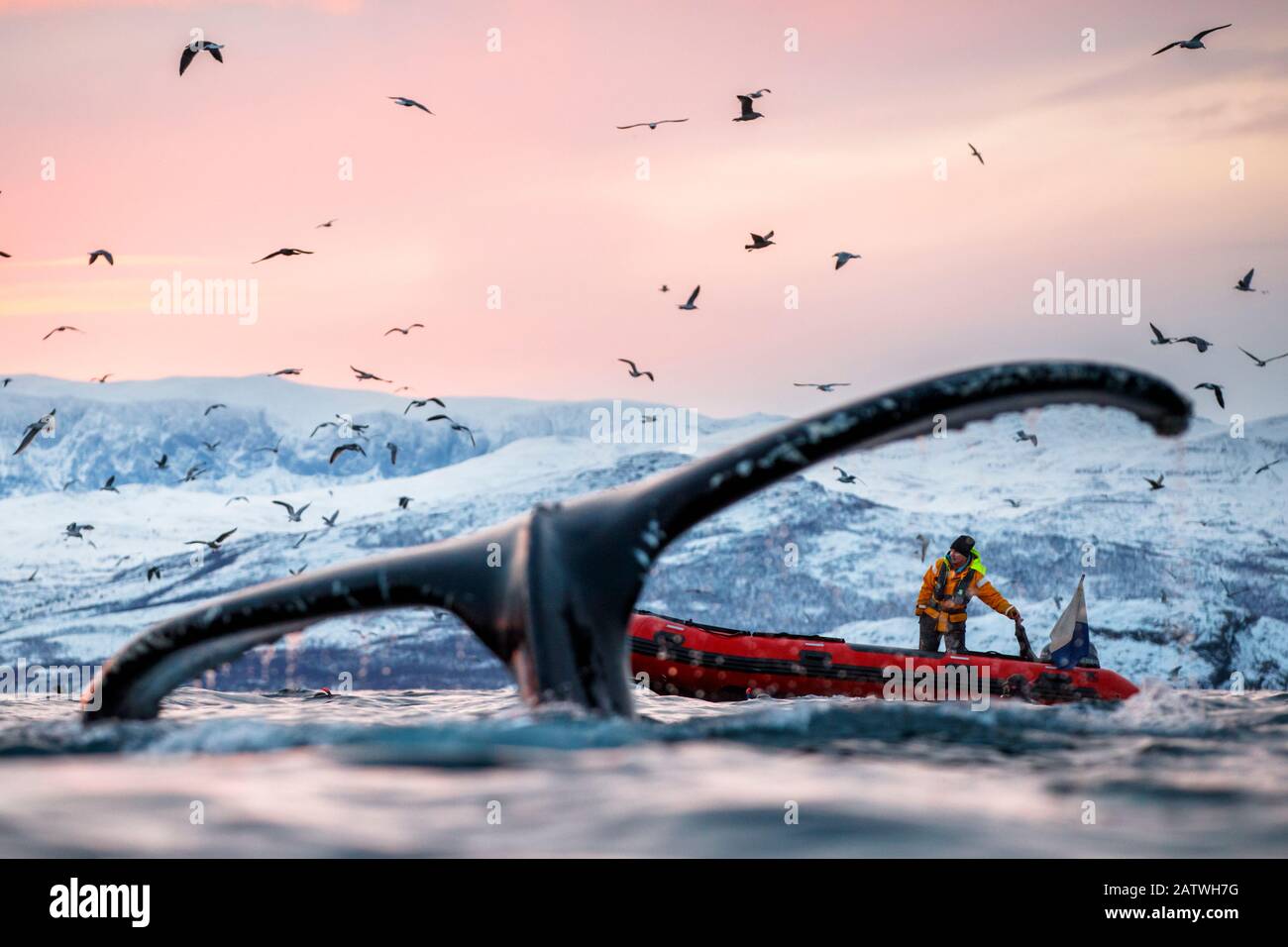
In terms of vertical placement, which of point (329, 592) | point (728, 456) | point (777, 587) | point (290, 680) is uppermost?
point (728, 456)

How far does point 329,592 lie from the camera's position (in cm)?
646

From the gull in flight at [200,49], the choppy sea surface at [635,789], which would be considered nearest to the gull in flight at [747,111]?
the gull in flight at [200,49]

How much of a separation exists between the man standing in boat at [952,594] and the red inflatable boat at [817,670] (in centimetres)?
55

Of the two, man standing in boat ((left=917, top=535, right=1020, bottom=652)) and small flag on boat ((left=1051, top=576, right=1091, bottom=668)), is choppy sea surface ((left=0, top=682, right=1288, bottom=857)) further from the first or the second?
small flag on boat ((left=1051, top=576, right=1091, bottom=668))

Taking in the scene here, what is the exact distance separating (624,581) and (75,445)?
149 metres

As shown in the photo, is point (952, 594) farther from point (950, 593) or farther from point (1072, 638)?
point (1072, 638)

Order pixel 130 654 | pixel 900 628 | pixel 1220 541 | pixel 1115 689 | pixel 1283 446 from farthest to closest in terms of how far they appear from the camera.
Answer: pixel 1283 446
pixel 1220 541
pixel 900 628
pixel 1115 689
pixel 130 654

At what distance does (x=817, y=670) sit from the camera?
17.0m

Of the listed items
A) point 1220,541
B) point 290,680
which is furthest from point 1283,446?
point 290,680

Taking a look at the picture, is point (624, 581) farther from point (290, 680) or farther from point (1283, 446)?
point (1283, 446)

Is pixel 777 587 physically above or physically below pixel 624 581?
below

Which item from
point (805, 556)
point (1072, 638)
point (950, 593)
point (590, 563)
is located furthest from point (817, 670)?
point (805, 556)

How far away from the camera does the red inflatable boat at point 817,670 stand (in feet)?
55.4

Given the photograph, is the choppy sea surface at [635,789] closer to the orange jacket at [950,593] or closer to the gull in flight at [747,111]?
the orange jacket at [950,593]
